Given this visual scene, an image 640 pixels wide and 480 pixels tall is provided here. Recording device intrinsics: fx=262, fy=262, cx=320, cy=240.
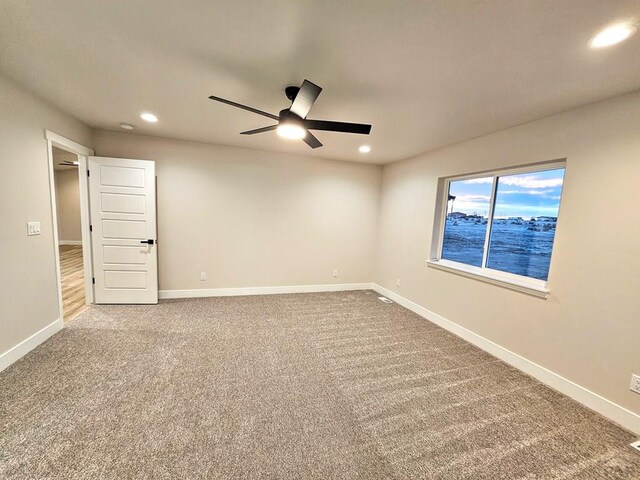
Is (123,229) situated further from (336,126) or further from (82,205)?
(336,126)

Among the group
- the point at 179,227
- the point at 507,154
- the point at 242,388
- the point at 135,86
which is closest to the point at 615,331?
the point at 507,154

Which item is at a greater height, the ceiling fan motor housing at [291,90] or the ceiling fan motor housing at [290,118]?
the ceiling fan motor housing at [291,90]

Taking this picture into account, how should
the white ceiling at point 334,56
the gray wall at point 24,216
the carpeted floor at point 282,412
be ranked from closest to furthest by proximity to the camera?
the white ceiling at point 334,56 < the carpeted floor at point 282,412 < the gray wall at point 24,216

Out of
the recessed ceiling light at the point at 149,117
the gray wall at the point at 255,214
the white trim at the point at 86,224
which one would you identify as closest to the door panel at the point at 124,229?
the white trim at the point at 86,224

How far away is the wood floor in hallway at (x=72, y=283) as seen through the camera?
346 centimetres

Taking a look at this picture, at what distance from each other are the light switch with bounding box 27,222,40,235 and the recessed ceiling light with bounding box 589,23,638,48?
4.41 metres

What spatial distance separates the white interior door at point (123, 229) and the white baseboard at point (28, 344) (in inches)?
32.7

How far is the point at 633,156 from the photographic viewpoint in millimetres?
1905

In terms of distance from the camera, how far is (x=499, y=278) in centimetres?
282

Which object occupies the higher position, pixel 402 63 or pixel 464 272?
pixel 402 63

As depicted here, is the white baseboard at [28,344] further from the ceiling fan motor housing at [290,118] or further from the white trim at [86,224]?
the ceiling fan motor housing at [290,118]

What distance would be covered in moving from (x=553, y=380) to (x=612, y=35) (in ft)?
8.40

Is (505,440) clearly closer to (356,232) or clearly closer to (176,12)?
(176,12)

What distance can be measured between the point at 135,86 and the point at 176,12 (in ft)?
3.86
